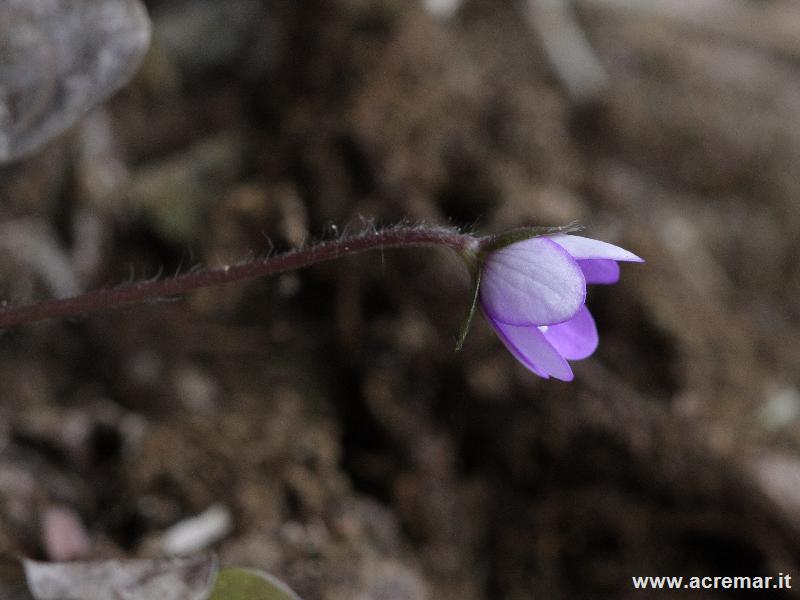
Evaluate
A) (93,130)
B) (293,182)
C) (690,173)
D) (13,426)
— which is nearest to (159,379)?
(13,426)

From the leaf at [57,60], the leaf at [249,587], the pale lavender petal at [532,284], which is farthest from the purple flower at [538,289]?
the leaf at [57,60]

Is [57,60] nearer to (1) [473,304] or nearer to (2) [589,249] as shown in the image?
(1) [473,304]

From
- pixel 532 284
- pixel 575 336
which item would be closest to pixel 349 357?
pixel 575 336

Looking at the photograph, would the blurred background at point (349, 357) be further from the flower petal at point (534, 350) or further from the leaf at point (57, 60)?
the flower petal at point (534, 350)

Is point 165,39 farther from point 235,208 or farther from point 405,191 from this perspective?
point 405,191

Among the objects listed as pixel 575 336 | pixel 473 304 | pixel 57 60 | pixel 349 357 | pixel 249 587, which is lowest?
pixel 349 357

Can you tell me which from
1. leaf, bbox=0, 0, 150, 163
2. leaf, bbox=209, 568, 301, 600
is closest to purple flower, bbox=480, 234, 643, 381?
leaf, bbox=209, 568, 301, 600
